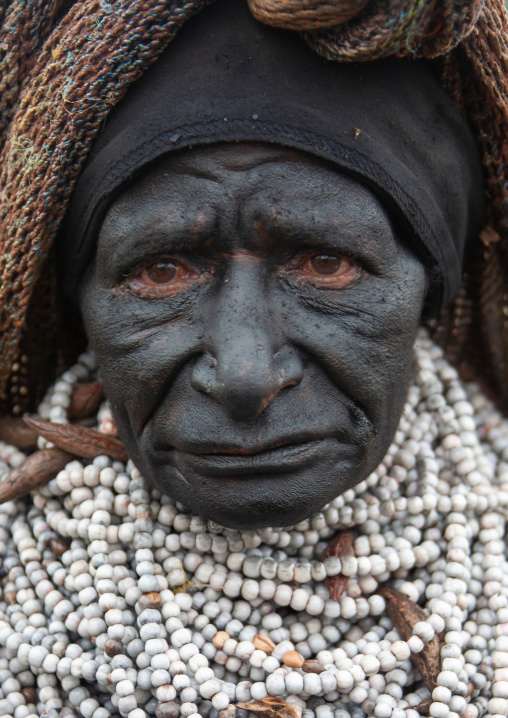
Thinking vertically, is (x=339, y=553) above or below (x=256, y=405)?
below

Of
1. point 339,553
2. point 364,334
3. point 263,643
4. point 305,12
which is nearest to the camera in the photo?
point 305,12

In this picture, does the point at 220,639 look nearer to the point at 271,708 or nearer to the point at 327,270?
the point at 271,708

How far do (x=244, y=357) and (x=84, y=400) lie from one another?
841 mm

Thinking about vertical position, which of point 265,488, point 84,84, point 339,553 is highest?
point 84,84

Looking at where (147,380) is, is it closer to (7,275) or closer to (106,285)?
(106,285)

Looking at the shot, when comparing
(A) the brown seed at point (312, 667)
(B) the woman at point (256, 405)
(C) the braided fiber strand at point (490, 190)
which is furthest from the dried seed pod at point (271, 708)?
(C) the braided fiber strand at point (490, 190)

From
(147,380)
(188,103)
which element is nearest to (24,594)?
(147,380)

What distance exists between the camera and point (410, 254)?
201cm

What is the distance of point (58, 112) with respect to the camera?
1.95 meters

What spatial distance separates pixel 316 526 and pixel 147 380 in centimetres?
67

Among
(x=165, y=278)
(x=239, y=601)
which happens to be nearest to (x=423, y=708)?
(x=239, y=601)

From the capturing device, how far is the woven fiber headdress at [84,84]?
170cm

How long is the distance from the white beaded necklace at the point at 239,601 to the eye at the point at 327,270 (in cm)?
67

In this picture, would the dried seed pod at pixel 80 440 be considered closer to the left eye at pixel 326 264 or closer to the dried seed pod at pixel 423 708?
the left eye at pixel 326 264
